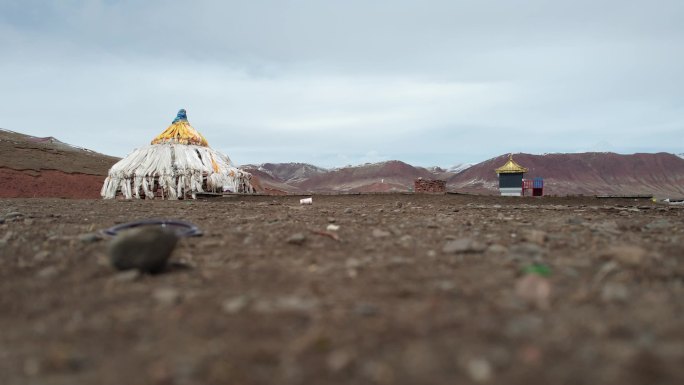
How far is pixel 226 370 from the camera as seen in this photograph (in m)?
1.79

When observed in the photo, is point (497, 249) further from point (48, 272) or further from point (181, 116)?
point (181, 116)

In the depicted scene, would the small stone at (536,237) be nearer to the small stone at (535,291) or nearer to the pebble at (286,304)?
the small stone at (535,291)

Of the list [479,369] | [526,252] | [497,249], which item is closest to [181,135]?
[497,249]

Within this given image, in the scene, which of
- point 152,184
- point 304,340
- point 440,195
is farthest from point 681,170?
point 304,340

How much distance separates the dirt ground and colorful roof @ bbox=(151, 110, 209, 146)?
2541 centimetres

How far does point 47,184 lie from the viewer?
94.6 ft

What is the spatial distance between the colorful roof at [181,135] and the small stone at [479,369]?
2873 cm

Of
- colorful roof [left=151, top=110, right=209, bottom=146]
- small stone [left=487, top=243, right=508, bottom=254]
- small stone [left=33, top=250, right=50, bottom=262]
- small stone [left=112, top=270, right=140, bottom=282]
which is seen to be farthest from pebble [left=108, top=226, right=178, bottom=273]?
colorful roof [left=151, top=110, right=209, bottom=146]

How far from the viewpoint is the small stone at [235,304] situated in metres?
Result: 2.49

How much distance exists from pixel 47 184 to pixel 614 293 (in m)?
33.8

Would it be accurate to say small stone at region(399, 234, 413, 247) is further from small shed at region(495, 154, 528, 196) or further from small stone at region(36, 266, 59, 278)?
small shed at region(495, 154, 528, 196)

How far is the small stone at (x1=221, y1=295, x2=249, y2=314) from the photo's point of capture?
8.18 feet

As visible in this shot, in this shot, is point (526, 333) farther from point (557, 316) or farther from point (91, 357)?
point (91, 357)

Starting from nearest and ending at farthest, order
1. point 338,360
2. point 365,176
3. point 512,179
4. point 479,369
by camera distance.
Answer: point 479,369
point 338,360
point 512,179
point 365,176
